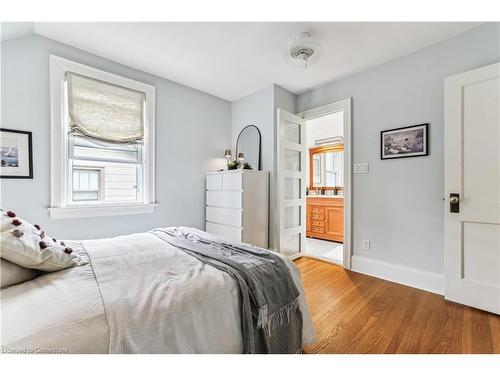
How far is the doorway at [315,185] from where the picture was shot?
300cm

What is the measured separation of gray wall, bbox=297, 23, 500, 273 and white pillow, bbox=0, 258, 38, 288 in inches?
119

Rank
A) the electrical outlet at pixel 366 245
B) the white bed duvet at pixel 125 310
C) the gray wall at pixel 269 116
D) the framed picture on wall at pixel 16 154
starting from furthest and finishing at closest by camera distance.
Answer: the gray wall at pixel 269 116
the electrical outlet at pixel 366 245
the framed picture on wall at pixel 16 154
the white bed duvet at pixel 125 310

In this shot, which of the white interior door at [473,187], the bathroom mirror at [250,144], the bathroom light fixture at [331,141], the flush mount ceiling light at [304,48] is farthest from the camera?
the bathroom light fixture at [331,141]

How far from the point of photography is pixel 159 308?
885 millimetres

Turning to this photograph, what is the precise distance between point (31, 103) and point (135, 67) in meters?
1.15

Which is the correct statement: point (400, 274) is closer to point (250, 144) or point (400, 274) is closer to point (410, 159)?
point (410, 159)

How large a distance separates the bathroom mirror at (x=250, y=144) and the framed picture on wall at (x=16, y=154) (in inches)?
98.6

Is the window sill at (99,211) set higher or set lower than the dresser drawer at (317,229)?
Result: higher

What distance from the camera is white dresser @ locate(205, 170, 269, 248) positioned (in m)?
2.99

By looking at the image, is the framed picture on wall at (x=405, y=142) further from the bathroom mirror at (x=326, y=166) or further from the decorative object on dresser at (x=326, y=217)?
the bathroom mirror at (x=326, y=166)

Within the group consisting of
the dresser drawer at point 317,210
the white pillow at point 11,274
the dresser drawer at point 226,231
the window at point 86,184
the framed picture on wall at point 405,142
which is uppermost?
the framed picture on wall at point 405,142

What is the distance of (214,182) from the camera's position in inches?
133

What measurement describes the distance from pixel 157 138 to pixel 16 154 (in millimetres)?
1363

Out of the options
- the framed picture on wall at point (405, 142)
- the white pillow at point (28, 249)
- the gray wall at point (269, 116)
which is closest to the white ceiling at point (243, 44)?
the gray wall at point (269, 116)
